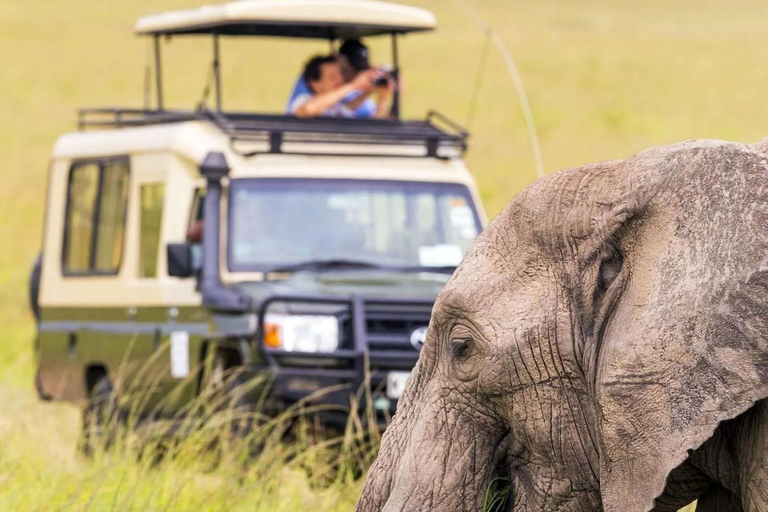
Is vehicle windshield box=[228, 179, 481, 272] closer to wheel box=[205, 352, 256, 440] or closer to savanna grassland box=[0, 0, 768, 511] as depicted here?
wheel box=[205, 352, 256, 440]

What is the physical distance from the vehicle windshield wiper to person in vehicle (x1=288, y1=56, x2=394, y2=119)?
5.29ft

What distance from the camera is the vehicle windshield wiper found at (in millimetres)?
8922

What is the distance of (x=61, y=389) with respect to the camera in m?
10.6

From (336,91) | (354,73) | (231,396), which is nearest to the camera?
(231,396)

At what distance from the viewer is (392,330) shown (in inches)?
334

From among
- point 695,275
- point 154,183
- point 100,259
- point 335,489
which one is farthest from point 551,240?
point 100,259

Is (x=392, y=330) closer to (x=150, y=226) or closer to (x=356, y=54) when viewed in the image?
(x=150, y=226)

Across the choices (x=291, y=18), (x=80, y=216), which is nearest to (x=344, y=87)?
(x=291, y=18)

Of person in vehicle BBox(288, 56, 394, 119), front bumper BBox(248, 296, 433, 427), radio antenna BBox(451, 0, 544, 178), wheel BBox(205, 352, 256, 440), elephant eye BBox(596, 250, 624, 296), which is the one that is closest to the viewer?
elephant eye BBox(596, 250, 624, 296)

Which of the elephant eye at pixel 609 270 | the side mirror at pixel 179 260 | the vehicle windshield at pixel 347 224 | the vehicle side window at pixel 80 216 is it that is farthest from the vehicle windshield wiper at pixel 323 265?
the elephant eye at pixel 609 270

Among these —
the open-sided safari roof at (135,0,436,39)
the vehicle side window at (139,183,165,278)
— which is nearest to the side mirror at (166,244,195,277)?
the vehicle side window at (139,183,165,278)

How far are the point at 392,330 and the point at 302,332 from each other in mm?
486

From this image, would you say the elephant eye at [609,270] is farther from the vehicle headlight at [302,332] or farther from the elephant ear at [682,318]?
the vehicle headlight at [302,332]

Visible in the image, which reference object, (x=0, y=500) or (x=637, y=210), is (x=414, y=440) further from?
(x=0, y=500)
